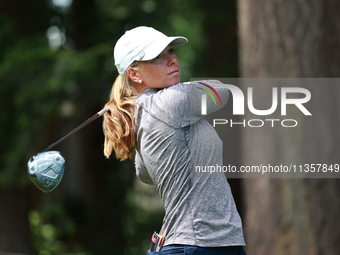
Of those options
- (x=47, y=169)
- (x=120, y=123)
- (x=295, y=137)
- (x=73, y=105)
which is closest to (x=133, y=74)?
(x=120, y=123)

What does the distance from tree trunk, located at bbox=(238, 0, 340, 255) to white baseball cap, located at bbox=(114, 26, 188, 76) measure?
284 cm

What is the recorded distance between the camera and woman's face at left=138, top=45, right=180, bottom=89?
278cm

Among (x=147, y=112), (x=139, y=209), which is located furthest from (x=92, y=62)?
(x=147, y=112)

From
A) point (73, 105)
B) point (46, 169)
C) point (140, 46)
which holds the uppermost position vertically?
point (73, 105)

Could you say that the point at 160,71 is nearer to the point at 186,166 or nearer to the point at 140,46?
the point at 140,46

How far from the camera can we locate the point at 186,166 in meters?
2.63

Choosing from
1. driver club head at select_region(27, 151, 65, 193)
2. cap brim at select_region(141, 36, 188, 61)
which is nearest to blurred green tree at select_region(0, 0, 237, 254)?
driver club head at select_region(27, 151, 65, 193)

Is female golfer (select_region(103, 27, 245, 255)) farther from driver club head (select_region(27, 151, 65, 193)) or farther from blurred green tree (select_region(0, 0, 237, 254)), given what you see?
blurred green tree (select_region(0, 0, 237, 254))

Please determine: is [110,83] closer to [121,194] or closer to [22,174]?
[22,174]

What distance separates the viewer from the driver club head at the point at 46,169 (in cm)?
279

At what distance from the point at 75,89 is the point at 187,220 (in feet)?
17.8

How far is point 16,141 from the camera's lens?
26.2ft

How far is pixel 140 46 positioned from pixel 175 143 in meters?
0.47

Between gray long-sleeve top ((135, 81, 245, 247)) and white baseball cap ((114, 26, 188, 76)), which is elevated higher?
white baseball cap ((114, 26, 188, 76))
